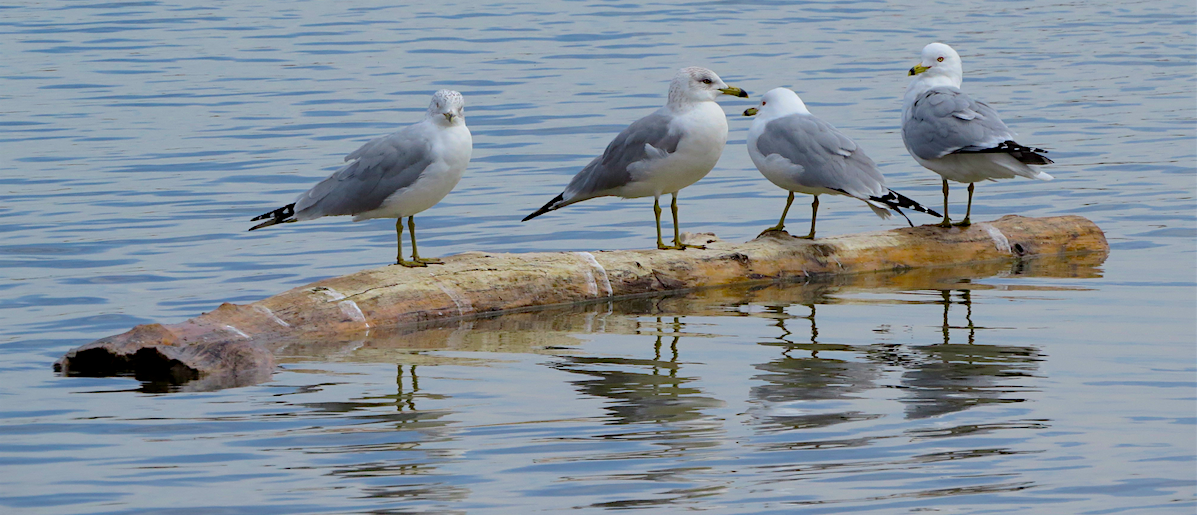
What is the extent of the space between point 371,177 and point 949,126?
11.0ft

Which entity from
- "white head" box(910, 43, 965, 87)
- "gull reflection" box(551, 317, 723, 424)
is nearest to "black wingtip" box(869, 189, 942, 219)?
"white head" box(910, 43, 965, 87)

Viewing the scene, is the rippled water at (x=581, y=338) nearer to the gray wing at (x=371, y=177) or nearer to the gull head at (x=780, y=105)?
the gray wing at (x=371, y=177)

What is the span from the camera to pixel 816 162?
29.1 feet

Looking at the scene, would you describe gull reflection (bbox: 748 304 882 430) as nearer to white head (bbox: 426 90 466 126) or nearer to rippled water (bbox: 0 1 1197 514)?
rippled water (bbox: 0 1 1197 514)

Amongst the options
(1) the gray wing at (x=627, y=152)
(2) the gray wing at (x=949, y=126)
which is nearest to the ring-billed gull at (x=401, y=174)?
(1) the gray wing at (x=627, y=152)

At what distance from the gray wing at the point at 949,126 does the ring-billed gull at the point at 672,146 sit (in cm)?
115

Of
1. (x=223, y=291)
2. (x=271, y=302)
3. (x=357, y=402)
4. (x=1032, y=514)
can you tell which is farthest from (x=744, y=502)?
(x=223, y=291)

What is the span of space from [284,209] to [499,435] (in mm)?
2709

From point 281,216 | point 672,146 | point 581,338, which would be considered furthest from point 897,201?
point 281,216

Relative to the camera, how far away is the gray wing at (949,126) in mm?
9016

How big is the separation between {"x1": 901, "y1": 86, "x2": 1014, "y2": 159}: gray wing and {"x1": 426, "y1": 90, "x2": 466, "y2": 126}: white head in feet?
9.26

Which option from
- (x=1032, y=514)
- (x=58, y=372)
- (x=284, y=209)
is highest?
(x=284, y=209)

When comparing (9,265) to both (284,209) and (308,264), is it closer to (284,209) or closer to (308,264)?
(308,264)

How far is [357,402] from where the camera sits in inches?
262
